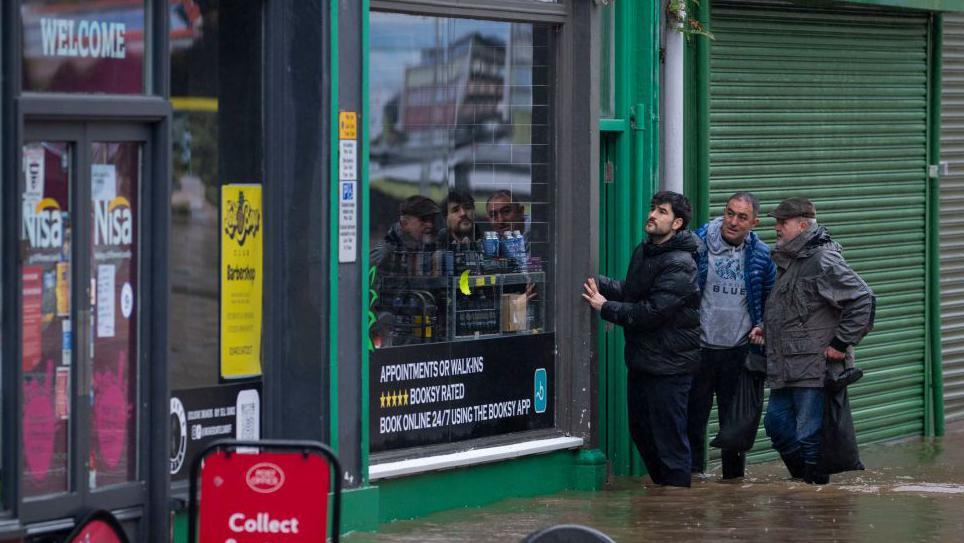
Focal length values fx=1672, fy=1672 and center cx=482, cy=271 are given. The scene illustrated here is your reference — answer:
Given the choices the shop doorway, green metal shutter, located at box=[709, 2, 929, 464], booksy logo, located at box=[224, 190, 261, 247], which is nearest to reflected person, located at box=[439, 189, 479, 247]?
the shop doorway

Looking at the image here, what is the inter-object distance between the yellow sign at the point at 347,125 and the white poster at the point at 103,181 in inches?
53.1

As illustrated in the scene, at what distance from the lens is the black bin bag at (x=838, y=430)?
10.2 metres

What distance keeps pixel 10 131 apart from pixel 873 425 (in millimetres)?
8674

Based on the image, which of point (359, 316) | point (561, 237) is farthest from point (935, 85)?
point (359, 316)

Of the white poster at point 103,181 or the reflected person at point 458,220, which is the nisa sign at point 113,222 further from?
the reflected person at point 458,220

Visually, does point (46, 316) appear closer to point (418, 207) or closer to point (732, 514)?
point (418, 207)

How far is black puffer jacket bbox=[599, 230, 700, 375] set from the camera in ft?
32.3

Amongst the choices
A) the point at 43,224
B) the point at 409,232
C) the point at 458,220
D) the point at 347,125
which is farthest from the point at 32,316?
the point at 458,220

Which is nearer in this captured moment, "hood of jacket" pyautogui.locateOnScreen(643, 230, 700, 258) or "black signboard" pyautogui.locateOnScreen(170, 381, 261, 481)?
"black signboard" pyautogui.locateOnScreen(170, 381, 261, 481)

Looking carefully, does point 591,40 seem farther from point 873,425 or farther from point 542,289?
point 873,425

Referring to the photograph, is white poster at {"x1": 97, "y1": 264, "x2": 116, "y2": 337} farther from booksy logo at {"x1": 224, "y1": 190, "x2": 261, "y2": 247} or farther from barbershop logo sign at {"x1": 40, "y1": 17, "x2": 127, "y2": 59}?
barbershop logo sign at {"x1": 40, "y1": 17, "x2": 127, "y2": 59}

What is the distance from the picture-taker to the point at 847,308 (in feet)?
33.2

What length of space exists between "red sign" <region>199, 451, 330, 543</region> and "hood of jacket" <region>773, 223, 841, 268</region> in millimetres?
4690

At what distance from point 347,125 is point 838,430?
3825 millimetres
